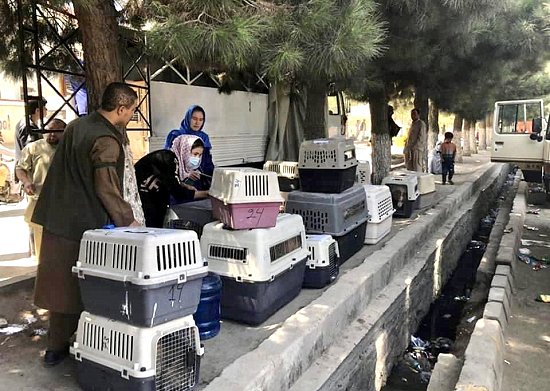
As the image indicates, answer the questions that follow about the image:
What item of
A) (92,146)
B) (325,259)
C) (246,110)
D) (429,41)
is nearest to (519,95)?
(429,41)

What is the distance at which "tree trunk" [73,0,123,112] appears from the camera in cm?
364

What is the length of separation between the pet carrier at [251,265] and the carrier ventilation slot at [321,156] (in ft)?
4.08

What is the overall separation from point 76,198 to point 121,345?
0.87 meters

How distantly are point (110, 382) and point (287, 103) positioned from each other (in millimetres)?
6933

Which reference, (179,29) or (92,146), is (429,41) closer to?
(179,29)

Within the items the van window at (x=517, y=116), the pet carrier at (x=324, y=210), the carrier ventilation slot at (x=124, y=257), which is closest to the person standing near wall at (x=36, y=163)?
the pet carrier at (x=324, y=210)

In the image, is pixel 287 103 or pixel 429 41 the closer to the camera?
pixel 429 41

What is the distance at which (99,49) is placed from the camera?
3713 millimetres

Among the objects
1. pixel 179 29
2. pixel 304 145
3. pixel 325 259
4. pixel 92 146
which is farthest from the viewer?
pixel 304 145

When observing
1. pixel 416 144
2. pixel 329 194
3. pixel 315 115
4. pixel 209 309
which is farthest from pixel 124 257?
pixel 416 144

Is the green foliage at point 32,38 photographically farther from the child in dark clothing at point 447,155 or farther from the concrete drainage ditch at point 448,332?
the child in dark clothing at point 447,155

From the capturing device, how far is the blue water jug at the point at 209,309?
303cm

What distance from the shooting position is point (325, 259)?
4.01 metres

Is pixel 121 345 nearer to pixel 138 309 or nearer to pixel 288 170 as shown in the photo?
pixel 138 309
